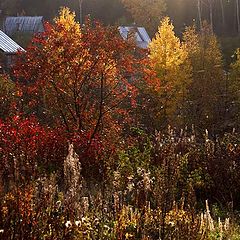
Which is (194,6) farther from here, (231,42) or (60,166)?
(60,166)

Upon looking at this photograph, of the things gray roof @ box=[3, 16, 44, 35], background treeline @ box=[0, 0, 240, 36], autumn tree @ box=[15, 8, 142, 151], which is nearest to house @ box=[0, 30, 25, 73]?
autumn tree @ box=[15, 8, 142, 151]

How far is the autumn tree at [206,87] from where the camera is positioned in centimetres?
2214

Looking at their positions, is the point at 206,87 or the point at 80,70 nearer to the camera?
the point at 80,70

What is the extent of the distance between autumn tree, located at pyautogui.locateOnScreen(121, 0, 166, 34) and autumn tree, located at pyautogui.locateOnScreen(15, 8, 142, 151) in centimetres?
3601

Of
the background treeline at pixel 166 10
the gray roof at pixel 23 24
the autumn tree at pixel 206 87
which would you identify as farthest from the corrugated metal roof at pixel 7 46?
the background treeline at pixel 166 10

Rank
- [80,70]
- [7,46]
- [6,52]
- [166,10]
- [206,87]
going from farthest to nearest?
[166,10]
[7,46]
[6,52]
[206,87]
[80,70]

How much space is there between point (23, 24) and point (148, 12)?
12.7m

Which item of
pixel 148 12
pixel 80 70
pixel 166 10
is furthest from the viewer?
pixel 166 10

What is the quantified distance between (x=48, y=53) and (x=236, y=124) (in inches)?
428

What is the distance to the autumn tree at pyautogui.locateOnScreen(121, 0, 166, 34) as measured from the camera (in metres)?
49.3

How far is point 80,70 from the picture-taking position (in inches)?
511

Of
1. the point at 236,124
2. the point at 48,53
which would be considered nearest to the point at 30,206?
the point at 48,53

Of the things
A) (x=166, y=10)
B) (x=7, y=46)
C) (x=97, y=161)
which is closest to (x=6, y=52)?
(x=7, y=46)

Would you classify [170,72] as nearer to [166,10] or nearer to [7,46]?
[7,46]
